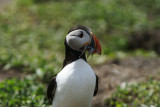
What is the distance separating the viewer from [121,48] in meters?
8.43

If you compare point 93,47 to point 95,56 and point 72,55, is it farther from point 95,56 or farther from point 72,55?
point 95,56

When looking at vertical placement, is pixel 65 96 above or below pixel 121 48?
above

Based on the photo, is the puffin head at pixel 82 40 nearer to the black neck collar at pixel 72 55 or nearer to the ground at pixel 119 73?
the black neck collar at pixel 72 55

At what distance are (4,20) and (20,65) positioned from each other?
398cm

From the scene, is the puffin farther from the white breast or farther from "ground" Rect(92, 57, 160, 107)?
"ground" Rect(92, 57, 160, 107)

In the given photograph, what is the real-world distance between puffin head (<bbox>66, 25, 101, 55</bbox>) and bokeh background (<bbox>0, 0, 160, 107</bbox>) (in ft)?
4.50

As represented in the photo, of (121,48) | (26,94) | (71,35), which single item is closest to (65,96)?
(71,35)

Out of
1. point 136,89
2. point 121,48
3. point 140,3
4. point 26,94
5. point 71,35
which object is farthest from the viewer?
point 140,3

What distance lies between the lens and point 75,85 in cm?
337

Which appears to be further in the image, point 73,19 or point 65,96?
point 73,19

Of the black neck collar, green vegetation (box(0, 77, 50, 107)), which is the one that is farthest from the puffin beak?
green vegetation (box(0, 77, 50, 107))

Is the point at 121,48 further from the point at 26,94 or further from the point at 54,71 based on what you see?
the point at 26,94

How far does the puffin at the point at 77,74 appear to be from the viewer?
337 centimetres

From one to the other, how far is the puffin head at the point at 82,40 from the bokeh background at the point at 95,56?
137 centimetres
